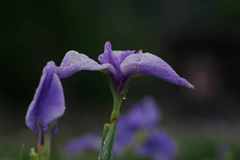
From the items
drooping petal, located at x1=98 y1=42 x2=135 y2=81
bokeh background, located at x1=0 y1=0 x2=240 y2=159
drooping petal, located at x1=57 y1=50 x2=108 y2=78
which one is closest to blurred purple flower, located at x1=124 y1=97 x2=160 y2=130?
drooping petal, located at x1=98 y1=42 x2=135 y2=81

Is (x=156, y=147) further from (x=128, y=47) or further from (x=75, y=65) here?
(x=128, y=47)

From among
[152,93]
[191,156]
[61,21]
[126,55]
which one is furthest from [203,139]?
[152,93]

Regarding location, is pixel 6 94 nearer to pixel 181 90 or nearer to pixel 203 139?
pixel 181 90

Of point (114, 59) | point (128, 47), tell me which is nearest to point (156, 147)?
point (114, 59)

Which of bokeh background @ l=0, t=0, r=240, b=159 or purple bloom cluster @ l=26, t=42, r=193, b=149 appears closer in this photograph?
purple bloom cluster @ l=26, t=42, r=193, b=149

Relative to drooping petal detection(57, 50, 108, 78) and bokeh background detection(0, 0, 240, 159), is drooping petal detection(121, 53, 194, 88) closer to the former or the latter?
drooping petal detection(57, 50, 108, 78)

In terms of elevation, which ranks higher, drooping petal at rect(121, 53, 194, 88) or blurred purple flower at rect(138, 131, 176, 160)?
drooping petal at rect(121, 53, 194, 88)

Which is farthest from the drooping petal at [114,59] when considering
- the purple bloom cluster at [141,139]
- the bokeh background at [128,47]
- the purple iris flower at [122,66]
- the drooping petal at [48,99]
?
the bokeh background at [128,47]
